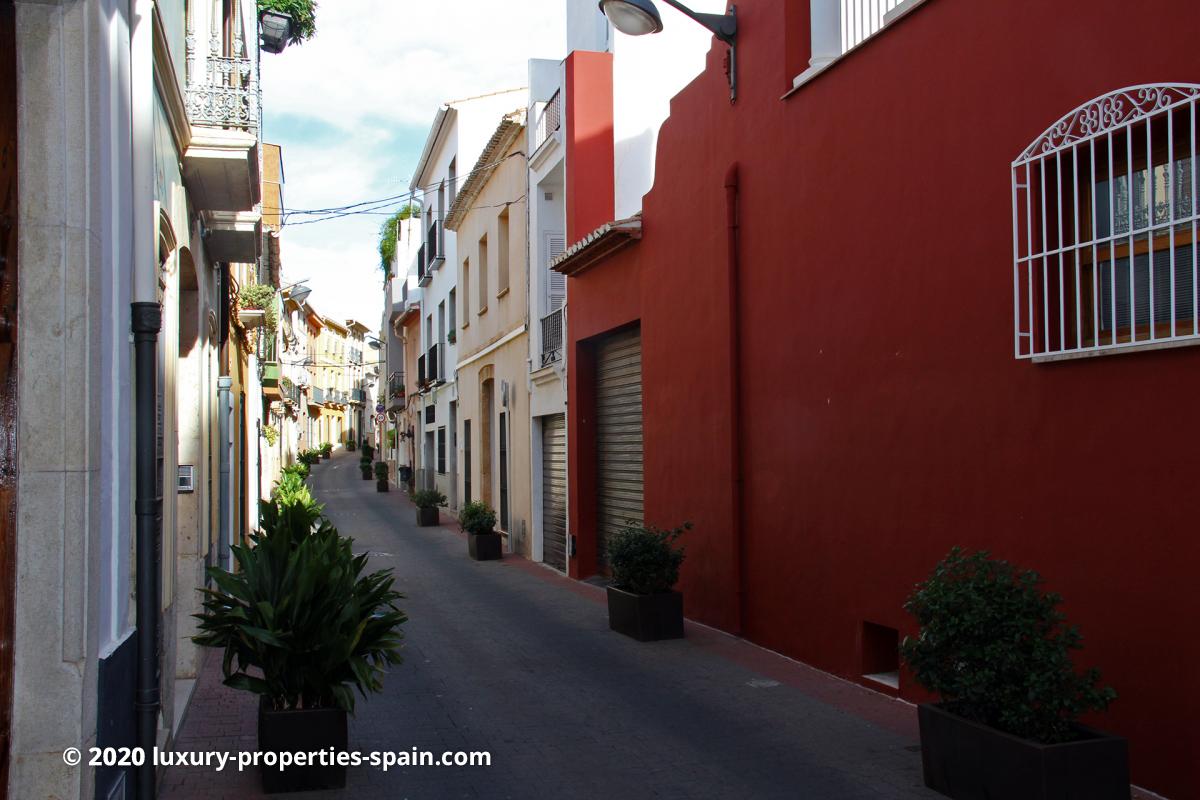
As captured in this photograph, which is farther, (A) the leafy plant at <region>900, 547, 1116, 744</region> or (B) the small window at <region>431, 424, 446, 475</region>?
(B) the small window at <region>431, 424, 446, 475</region>

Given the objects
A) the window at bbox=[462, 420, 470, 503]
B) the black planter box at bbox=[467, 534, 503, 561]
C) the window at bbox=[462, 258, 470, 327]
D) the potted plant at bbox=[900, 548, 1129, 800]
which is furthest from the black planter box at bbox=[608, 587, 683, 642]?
the window at bbox=[462, 258, 470, 327]

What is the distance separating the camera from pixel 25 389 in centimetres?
409

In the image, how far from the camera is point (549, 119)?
16922mm

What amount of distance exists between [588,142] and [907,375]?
8.93 m

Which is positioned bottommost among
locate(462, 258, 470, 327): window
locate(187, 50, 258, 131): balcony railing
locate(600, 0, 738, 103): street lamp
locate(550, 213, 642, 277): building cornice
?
locate(550, 213, 642, 277): building cornice

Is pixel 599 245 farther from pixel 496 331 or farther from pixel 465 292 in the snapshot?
pixel 465 292

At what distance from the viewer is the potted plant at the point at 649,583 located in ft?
33.7

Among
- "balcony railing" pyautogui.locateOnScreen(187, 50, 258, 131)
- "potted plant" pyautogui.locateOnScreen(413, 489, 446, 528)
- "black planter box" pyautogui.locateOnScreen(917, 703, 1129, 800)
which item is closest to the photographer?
"black planter box" pyautogui.locateOnScreen(917, 703, 1129, 800)

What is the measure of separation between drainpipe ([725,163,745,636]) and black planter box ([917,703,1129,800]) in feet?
15.4

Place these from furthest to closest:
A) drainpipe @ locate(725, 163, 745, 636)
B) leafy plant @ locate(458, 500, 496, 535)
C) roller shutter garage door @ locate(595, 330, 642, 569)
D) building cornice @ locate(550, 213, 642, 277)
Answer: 1. leafy plant @ locate(458, 500, 496, 535)
2. roller shutter garage door @ locate(595, 330, 642, 569)
3. building cornice @ locate(550, 213, 642, 277)
4. drainpipe @ locate(725, 163, 745, 636)

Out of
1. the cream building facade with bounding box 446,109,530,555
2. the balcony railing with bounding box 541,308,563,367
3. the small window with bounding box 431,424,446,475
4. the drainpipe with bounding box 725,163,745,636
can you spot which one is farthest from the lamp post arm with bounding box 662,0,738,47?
the small window with bounding box 431,424,446,475

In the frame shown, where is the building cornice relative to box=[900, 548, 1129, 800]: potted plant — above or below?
above

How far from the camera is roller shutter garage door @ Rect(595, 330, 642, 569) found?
1362cm

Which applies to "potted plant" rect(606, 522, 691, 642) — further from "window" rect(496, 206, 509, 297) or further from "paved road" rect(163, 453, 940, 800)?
"window" rect(496, 206, 509, 297)
